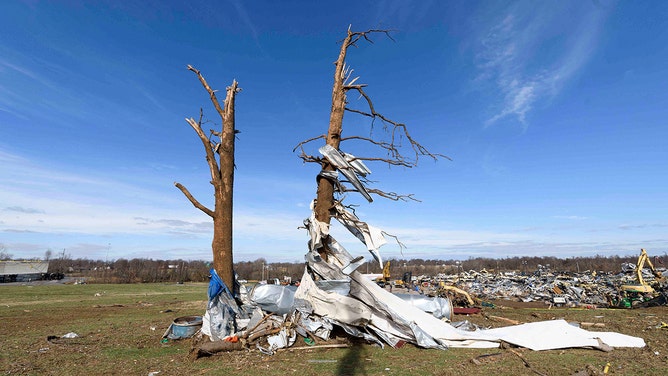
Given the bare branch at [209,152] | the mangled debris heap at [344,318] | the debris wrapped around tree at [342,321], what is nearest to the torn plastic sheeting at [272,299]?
the mangled debris heap at [344,318]

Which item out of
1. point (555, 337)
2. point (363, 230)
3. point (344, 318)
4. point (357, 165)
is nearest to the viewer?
point (344, 318)

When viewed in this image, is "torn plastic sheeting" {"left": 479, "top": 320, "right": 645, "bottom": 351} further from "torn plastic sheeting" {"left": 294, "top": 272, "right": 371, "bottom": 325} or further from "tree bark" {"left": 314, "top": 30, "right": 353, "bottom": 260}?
"tree bark" {"left": 314, "top": 30, "right": 353, "bottom": 260}

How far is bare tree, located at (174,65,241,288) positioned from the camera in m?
7.86

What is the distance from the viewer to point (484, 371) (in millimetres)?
5559

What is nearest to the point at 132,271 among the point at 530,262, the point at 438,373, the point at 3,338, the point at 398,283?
the point at 398,283

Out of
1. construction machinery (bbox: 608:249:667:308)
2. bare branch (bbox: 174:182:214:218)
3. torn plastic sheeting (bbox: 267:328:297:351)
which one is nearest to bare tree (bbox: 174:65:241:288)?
bare branch (bbox: 174:182:214:218)

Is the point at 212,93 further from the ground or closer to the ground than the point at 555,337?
further from the ground

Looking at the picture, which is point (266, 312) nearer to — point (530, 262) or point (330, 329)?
point (330, 329)

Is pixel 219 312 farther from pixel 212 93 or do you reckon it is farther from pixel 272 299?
pixel 212 93

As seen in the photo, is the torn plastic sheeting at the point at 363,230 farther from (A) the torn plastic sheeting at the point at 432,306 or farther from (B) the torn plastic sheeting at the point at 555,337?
(A) the torn plastic sheeting at the point at 432,306

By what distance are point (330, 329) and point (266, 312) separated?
64.0 inches

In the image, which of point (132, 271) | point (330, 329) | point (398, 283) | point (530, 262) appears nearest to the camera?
point (330, 329)

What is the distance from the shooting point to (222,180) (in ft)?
26.9

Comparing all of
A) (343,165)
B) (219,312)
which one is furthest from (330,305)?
(343,165)
